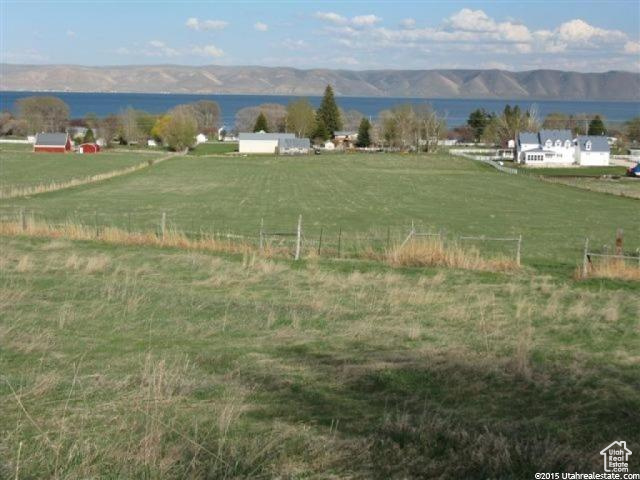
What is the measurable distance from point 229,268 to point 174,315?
24.1ft

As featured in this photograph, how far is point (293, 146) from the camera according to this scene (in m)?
146

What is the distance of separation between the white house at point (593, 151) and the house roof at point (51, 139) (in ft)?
274

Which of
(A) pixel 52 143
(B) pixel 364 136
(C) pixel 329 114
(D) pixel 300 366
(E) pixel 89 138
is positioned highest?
(C) pixel 329 114

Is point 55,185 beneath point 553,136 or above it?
beneath

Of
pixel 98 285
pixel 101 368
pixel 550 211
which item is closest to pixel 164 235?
pixel 98 285

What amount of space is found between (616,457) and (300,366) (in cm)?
491

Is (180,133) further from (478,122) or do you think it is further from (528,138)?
(478,122)

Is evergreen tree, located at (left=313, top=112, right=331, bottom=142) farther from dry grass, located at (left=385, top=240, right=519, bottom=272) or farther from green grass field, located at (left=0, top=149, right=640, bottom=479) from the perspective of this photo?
dry grass, located at (left=385, top=240, right=519, bottom=272)

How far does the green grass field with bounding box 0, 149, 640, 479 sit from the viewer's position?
288 inches

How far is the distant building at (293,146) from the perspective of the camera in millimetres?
144625

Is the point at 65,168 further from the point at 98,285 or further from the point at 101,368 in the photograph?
the point at 101,368

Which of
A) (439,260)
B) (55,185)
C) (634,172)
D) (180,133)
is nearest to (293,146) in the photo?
(180,133)

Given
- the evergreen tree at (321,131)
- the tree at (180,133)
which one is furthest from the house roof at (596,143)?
the tree at (180,133)

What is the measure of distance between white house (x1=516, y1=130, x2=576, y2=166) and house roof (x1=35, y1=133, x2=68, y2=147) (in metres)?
74.6
